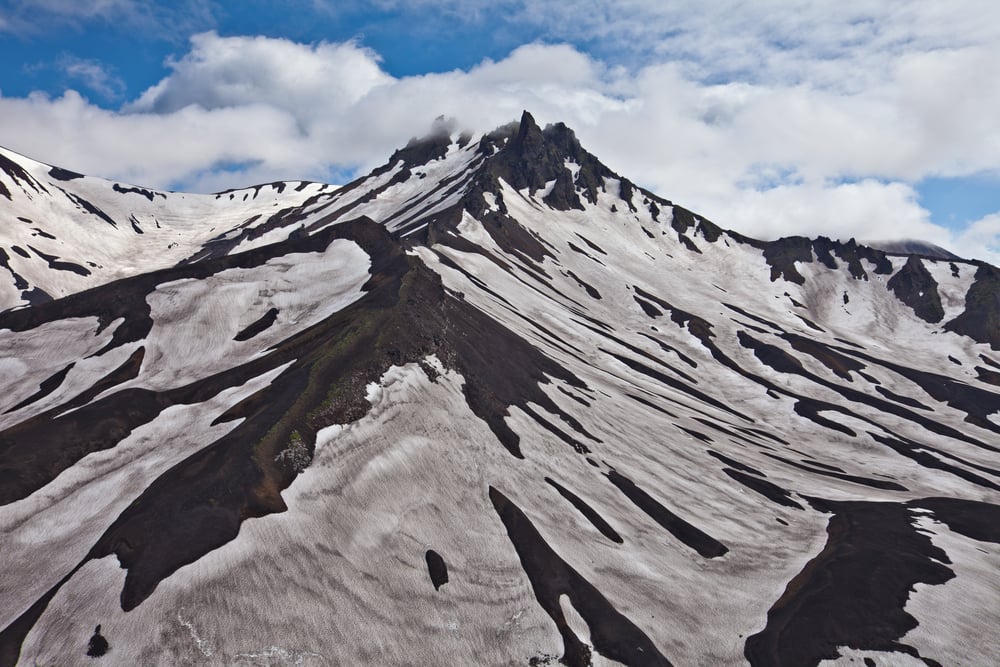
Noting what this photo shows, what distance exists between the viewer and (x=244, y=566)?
27672 millimetres

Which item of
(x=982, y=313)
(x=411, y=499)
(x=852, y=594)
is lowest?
(x=411, y=499)

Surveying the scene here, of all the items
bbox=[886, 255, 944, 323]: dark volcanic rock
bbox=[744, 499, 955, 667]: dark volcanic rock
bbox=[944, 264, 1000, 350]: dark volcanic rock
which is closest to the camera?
bbox=[744, 499, 955, 667]: dark volcanic rock

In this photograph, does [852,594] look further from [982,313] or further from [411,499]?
[982,313]

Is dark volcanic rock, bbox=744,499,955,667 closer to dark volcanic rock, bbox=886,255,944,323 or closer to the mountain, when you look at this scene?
the mountain

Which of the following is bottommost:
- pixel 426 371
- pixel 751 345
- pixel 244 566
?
pixel 244 566

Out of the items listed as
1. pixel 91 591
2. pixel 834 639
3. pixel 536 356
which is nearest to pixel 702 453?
pixel 536 356

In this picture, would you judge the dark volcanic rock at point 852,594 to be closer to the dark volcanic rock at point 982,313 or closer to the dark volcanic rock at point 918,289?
the dark volcanic rock at point 982,313

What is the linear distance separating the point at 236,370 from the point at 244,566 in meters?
22.2

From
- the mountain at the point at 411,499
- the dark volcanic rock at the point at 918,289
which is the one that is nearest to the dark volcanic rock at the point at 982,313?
the dark volcanic rock at the point at 918,289

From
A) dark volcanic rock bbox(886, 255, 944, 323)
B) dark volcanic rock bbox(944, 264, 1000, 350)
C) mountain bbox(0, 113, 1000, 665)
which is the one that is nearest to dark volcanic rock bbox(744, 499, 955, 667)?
mountain bbox(0, 113, 1000, 665)

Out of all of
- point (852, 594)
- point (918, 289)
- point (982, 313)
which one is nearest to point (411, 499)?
point (852, 594)

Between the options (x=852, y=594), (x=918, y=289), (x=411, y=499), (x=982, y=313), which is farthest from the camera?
(x=918, y=289)

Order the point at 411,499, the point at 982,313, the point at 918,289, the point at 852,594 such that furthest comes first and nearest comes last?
the point at 918,289 → the point at 982,313 → the point at 852,594 → the point at 411,499

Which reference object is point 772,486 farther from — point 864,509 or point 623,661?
point 623,661
